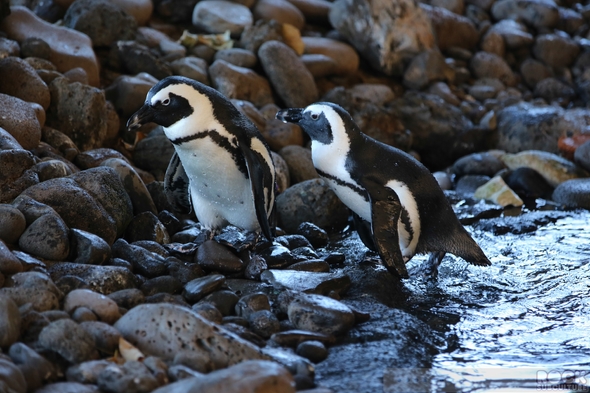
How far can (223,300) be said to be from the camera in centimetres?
339

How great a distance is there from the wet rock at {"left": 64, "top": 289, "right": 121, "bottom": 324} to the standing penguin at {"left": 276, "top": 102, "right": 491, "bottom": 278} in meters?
1.51

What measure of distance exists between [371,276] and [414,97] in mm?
4527

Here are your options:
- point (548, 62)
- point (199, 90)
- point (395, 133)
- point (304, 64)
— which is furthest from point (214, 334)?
point (548, 62)

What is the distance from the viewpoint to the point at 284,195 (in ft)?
17.3

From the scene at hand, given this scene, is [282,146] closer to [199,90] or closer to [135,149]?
[135,149]

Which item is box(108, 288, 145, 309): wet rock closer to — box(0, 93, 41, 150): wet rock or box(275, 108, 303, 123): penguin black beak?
box(275, 108, 303, 123): penguin black beak

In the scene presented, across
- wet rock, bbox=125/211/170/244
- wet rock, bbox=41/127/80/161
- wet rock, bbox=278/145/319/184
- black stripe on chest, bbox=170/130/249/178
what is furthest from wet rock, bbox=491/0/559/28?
wet rock, bbox=125/211/170/244

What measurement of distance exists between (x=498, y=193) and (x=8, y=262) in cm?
447

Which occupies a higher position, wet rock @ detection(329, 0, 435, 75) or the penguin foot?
wet rock @ detection(329, 0, 435, 75)

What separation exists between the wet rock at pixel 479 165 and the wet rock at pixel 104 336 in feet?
16.7

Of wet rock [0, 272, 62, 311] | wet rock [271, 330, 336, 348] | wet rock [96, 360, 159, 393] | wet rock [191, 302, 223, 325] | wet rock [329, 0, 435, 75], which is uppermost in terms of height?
wet rock [329, 0, 435, 75]

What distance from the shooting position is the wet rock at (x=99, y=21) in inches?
261

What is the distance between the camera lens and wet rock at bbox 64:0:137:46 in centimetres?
662

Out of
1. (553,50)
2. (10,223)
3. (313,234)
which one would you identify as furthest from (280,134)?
(553,50)
